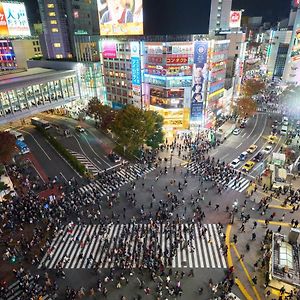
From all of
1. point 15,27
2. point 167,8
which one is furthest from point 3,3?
point 167,8

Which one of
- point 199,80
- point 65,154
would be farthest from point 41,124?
point 199,80

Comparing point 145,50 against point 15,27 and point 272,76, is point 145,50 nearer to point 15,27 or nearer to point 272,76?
point 15,27

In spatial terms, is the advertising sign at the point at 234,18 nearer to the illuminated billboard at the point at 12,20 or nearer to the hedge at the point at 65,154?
the illuminated billboard at the point at 12,20

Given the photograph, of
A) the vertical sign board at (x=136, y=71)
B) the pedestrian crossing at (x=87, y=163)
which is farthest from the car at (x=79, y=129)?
the vertical sign board at (x=136, y=71)

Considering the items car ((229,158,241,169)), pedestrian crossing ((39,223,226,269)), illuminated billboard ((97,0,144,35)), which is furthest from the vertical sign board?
pedestrian crossing ((39,223,226,269))

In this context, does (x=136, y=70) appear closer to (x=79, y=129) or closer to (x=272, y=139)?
(x=79, y=129)
